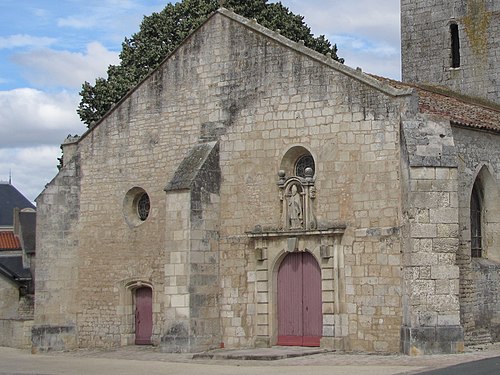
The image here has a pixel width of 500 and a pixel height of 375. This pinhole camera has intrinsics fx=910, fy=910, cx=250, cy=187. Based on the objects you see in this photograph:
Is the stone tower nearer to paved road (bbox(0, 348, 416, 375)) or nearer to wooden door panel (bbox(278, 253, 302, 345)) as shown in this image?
wooden door panel (bbox(278, 253, 302, 345))

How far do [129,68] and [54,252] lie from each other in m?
9.83

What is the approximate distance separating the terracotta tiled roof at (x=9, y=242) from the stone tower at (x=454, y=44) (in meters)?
21.1

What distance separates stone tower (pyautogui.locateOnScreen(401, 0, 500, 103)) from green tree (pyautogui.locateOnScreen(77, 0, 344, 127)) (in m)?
4.51

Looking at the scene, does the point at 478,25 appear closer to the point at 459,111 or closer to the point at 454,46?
the point at 454,46

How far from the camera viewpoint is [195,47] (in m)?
23.0

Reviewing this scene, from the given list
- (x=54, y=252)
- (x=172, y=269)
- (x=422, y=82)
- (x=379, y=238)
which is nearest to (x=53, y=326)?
(x=54, y=252)

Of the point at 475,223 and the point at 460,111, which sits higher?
the point at 460,111

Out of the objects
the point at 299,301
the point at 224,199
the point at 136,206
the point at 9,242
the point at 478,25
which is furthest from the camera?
the point at 9,242

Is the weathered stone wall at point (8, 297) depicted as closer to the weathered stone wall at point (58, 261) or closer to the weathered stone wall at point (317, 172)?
the weathered stone wall at point (58, 261)

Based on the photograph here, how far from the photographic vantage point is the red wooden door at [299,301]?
2055 centimetres

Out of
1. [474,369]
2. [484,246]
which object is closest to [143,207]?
[484,246]

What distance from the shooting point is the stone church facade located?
18.9 metres

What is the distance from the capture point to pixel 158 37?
32500 mm

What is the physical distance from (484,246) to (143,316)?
883 centimetres
